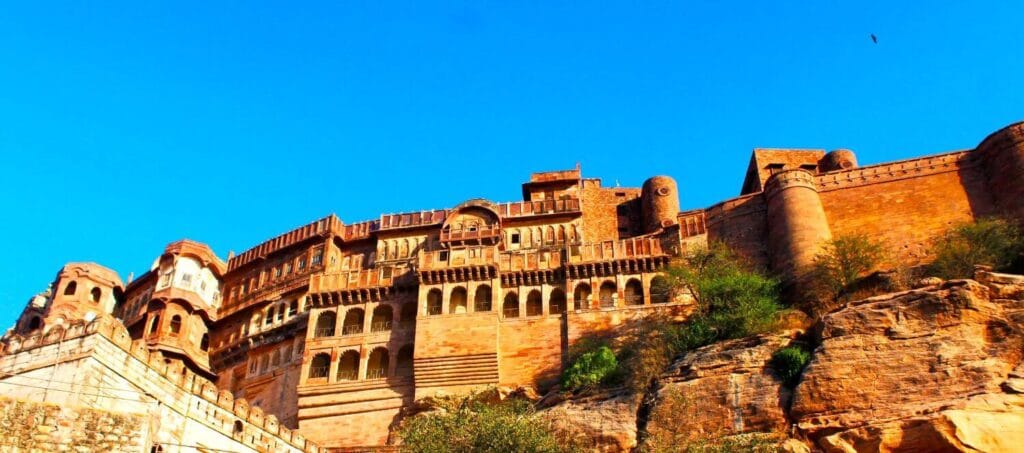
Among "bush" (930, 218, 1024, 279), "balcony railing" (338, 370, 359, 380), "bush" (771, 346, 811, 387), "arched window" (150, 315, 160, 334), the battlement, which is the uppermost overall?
the battlement

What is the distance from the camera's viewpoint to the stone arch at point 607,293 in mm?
41487

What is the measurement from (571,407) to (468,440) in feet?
23.5

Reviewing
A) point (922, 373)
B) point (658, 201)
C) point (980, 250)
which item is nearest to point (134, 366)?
point (922, 373)

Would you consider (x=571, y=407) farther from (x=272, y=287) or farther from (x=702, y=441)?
(x=272, y=287)

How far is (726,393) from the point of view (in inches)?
1153

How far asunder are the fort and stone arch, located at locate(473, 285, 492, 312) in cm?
5

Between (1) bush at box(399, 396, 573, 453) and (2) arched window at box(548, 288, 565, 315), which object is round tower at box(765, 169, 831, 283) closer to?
(2) arched window at box(548, 288, 565, 315)

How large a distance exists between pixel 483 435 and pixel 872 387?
36.3 ft

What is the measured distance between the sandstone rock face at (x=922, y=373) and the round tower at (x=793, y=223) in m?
9.17

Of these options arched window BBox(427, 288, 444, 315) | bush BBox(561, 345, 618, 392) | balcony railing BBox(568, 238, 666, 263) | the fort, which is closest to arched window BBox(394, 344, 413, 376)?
the fort

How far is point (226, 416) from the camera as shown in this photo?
27.6m

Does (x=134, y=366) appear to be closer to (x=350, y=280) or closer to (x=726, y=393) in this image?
(x=726, y=393)

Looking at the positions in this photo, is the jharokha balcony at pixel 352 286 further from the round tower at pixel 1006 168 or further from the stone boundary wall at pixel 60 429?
the round tower at pixel 1006 168

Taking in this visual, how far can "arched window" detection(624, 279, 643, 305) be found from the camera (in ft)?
136
